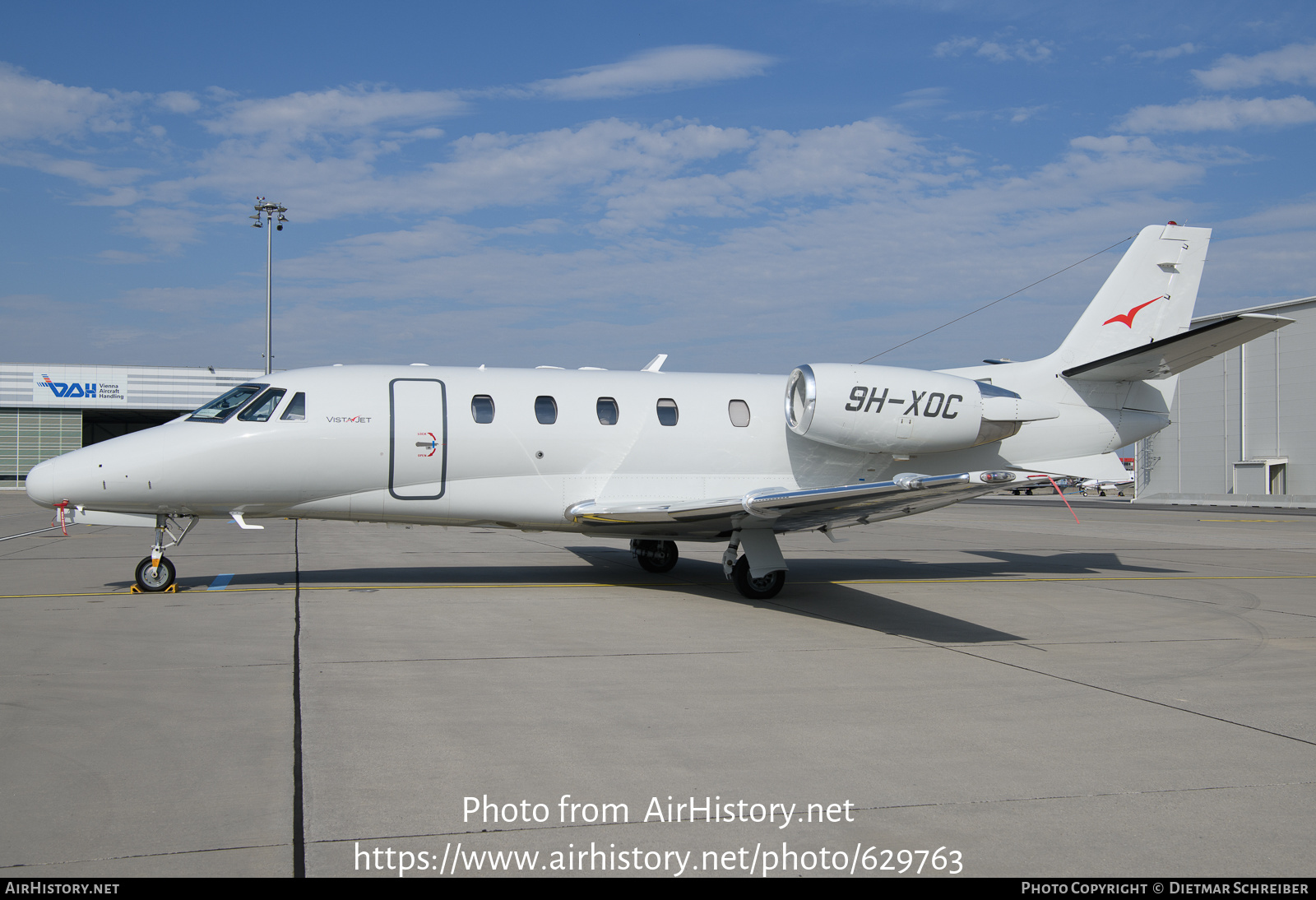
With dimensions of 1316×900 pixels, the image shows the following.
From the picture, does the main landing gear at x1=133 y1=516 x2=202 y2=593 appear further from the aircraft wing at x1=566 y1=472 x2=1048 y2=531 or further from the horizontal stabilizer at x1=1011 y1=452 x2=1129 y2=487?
the horizontal stabilizer at x1=1011 y1=452 x2=1129 y2=487

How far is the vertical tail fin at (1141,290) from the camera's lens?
14836mm

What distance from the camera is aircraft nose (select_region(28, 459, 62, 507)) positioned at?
10914 millimetres

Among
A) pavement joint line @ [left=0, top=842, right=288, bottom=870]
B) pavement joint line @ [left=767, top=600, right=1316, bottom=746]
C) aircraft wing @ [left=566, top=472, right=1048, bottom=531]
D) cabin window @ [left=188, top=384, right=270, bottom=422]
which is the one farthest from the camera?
cabin window @ [left=188, top=384, right=270, bottom=422]

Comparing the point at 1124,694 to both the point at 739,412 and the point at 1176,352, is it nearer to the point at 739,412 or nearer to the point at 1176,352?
the point at 739,412

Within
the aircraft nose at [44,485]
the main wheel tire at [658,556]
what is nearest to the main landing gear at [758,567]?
the main wheel tire at [658,556]

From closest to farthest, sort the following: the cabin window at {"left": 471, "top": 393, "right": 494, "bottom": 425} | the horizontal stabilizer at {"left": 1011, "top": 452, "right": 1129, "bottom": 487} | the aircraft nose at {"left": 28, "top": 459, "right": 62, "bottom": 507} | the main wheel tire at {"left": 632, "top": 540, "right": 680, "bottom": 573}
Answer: the aircraft nose at {"left": 28, "top": 459, "right": 62, "bottom": 507} → the cabin window at {"left": 471, "top": 393, "right": 494, "bottom": 425} → the horizontal stabilizer at {"left": 1011, "top": 452, "right": 1129, "bottom": 487} → the main wheel tire at {"left": 632, "top": 540, "right": 680, "bottom": 573}

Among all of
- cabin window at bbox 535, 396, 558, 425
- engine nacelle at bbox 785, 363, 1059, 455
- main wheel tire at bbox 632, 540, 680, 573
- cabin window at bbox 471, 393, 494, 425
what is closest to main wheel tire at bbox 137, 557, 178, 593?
cabin window at bbox 471, 393, 494, 425

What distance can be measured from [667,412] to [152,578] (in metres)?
6.94

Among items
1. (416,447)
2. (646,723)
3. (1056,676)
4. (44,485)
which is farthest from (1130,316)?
(44,485)

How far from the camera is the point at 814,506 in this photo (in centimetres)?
1041

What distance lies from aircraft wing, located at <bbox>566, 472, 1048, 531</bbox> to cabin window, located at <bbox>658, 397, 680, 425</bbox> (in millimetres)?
1229

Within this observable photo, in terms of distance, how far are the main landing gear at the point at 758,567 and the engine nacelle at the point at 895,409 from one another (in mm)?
1743

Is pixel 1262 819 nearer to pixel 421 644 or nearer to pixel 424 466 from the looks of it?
pixel 421 644
